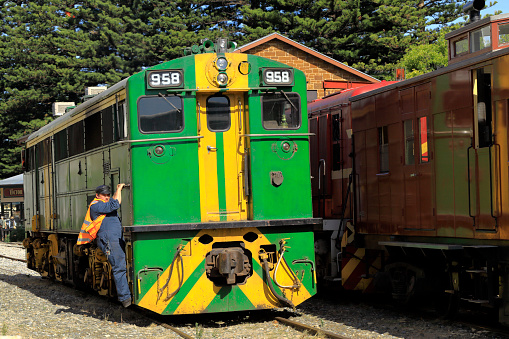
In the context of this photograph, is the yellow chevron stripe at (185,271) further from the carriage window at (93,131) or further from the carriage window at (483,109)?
the carriage window at (483,109)

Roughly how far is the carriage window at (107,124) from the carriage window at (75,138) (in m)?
1.65

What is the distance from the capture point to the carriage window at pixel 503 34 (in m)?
8.83

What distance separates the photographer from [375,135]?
37.2 ft

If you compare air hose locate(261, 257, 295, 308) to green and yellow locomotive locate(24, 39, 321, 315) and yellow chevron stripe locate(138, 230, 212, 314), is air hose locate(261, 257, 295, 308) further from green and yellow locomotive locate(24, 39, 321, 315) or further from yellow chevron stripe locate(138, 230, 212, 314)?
yellow chevron stripe locate(138, 230, 212, 314)

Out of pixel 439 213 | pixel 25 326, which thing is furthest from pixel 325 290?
pixel 25 326

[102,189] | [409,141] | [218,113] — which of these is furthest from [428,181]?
[102,189]

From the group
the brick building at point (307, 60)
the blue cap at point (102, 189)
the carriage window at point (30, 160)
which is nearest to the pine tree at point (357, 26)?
the brick building at point (307, 60)

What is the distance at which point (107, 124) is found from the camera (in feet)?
36.0

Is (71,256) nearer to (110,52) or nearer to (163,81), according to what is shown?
(163,81)

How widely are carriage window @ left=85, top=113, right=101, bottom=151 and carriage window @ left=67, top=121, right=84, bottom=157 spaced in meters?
0.41

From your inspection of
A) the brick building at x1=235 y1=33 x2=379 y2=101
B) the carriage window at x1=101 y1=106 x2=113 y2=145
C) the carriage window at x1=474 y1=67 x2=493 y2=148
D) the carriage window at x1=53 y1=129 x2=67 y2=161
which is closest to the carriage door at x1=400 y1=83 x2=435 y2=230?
the carriage window at x1=474 y1=67 x2=493 y2=148

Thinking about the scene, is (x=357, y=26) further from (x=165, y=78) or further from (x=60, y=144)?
(x=165, y=78)

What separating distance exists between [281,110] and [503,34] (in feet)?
10.2

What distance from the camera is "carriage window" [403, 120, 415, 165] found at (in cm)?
1032
